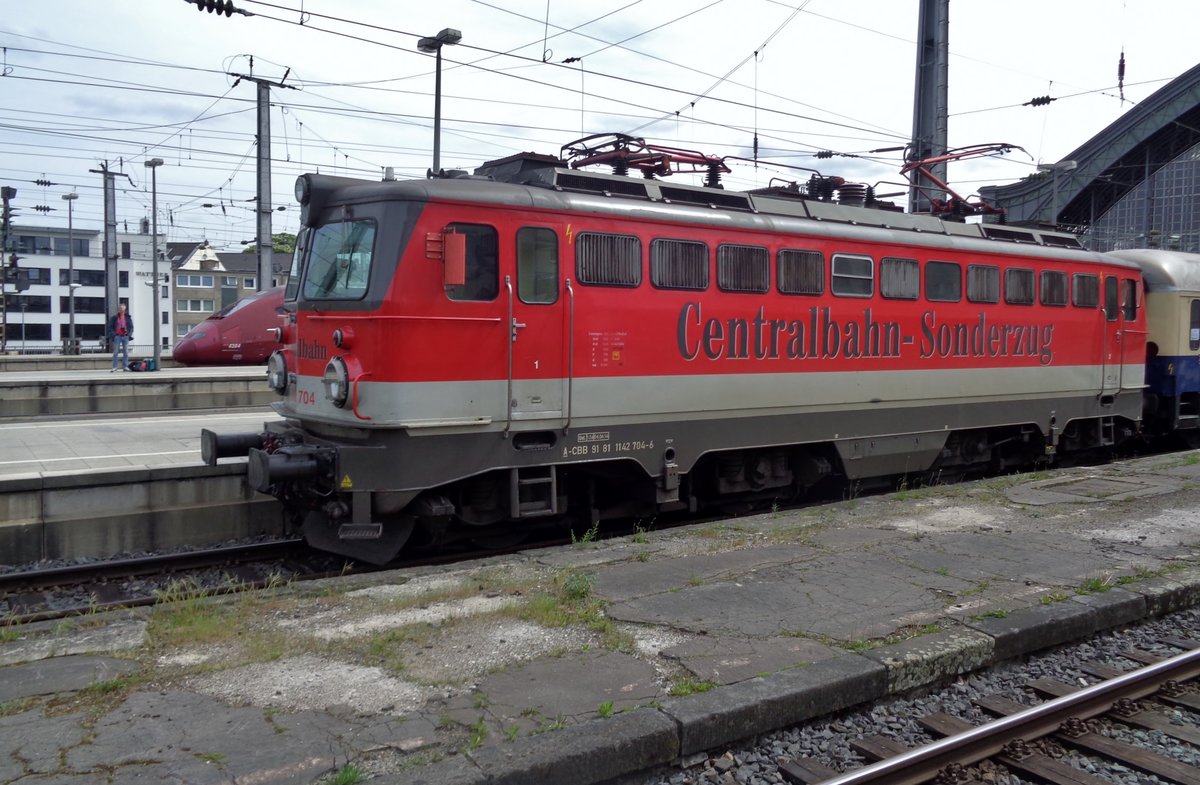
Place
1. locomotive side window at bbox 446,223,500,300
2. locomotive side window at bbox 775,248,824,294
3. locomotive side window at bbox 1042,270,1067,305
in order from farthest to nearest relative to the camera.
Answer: locomotive side window at bbox 1042,270,1067,305, locomotive side window at bbox 775,248,824,294, locomotive side window at bbox 446,223,500,300

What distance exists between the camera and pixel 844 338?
10.9 meters

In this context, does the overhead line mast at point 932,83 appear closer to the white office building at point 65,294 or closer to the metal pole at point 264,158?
the metal pole at point 264,158

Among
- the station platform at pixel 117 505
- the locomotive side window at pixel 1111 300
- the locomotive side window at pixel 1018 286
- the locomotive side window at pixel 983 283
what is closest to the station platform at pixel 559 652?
the station platform at pixel 117 505

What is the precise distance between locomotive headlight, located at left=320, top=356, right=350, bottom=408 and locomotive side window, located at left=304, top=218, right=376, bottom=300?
1.94 feet

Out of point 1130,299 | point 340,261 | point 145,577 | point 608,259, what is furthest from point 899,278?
point 145,577

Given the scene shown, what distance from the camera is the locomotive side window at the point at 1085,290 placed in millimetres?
14055

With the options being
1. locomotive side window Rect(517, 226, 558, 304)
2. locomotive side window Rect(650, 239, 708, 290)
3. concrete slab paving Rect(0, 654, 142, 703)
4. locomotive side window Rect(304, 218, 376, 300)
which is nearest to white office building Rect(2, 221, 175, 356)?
locomotive side window Rect(304, 218, 376, 300)

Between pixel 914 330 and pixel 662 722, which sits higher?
pixel 914 330

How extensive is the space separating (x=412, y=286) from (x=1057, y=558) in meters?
5.86

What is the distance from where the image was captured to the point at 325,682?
502cm

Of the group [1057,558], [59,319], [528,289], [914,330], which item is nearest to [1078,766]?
[1057,558]

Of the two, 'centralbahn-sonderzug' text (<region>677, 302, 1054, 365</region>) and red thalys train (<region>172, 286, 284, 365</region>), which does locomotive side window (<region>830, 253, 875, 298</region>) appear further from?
red thalys train (<region>172, 286, 284, 365</region>)

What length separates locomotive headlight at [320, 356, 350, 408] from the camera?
7816 millimetres

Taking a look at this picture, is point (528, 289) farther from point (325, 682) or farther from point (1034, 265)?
point (1034, 265)
